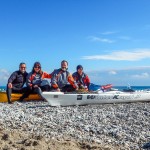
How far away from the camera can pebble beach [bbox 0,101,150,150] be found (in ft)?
32.1

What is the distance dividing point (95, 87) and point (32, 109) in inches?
208

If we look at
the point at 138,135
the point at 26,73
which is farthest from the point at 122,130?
the point at 26,73

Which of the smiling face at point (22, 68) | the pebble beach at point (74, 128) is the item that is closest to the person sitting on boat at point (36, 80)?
the smiling face at point (22, 68)

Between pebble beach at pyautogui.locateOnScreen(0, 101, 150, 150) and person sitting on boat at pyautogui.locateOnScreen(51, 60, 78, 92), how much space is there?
290 cm

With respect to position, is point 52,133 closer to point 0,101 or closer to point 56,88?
point 56,88

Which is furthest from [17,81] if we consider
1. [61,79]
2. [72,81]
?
[72,81]

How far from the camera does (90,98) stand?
55.8 feet

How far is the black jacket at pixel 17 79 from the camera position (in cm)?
1900

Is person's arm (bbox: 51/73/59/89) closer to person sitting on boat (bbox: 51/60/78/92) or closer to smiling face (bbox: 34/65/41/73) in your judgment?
person sitting on boat (bbox: 51/60/78/92)

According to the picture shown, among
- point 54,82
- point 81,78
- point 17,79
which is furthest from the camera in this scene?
point 81,78

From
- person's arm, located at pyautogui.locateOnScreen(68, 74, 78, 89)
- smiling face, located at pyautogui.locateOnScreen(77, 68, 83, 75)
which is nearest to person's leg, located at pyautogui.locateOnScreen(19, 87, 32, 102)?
person's arm, located at pyautogui.locateOnScreen(68, 74, 78, 89)

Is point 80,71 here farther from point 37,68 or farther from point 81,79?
point 37,68

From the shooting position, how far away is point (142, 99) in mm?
18469

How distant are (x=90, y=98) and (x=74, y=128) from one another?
5.34 metres
